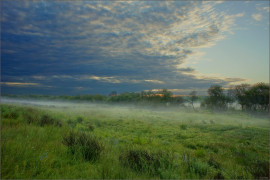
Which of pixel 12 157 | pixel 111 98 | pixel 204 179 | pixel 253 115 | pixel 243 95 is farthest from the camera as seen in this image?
pixel 111 98

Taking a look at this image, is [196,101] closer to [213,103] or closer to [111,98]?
[213,103]

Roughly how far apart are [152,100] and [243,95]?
203ft

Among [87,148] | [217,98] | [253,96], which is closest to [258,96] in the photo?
[253,96]

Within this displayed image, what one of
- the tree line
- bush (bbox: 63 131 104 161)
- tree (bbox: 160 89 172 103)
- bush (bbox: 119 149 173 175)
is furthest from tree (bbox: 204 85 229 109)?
bush (bbox: 63 131 104 161)

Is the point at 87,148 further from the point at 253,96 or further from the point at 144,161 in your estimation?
the point at 253,96

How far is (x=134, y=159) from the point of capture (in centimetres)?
591

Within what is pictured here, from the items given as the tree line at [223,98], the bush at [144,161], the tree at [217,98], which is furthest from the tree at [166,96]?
the bush at [144,161]

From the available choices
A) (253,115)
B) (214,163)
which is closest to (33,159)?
(214,163)

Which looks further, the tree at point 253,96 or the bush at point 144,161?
the tree at point 253,96

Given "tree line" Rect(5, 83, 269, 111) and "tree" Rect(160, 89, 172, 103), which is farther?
"tree" Rect(160, 89, 172, 103)

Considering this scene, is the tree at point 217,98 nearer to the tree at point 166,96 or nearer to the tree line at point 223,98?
the tree line at point 223,98

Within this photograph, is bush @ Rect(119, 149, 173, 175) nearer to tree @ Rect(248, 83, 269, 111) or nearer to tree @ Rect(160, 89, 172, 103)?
tree @ Rect(248, 83, 269, 111)

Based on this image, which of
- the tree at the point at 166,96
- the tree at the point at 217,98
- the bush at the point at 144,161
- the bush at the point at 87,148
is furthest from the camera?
the tree at the point at 166,96

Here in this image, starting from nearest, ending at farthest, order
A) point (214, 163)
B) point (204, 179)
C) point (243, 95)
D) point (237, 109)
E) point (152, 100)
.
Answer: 1. point (204, 179)
2. point (214, 163)
3. point (243, 95)
4. point (237, 109)
5. point (152, 100)
